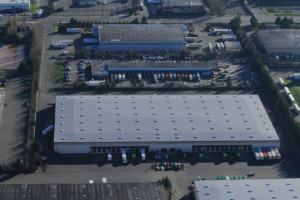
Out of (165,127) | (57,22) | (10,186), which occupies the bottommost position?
Answer: (10,186)

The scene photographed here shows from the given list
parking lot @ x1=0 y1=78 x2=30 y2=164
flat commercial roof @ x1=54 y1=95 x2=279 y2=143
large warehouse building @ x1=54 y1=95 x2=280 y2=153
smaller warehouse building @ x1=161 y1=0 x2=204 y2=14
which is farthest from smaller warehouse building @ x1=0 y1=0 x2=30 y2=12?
large warehouse building @ x1=54 y1=95 x2=280 y2=153

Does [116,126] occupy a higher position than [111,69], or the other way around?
[111,69]

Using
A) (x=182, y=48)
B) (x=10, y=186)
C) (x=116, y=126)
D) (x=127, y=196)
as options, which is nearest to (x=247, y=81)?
(x=182, y=48)

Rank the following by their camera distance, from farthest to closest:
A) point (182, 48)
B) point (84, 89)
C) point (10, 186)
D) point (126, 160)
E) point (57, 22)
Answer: point (57, 22)
point (182, 48)
point (84, 89)
point (126, 160)
point (10, 186)

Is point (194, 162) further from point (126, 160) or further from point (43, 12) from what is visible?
point (43, 12)

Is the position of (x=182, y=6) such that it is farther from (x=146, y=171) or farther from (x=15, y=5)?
(x=146, y=171)

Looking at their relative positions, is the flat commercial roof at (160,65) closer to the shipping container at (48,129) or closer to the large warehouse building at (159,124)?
the large warehouse building at (159,124)

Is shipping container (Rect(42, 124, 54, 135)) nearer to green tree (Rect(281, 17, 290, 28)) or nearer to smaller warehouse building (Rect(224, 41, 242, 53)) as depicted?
smaller warehouse building (Rect(224, 41, 242, 53))

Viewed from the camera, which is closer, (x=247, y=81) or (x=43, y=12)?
(x=247, y=81)

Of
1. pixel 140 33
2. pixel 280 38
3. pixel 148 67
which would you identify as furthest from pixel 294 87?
pixel 140 33
